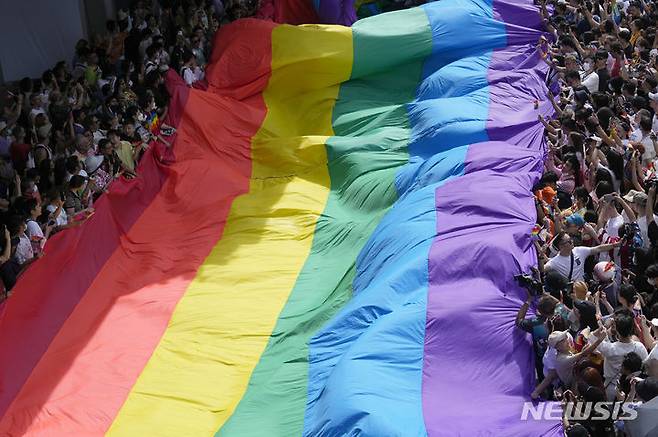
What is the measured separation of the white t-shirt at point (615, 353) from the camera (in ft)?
18.2

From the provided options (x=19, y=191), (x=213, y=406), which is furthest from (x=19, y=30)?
(x=213, y=406)

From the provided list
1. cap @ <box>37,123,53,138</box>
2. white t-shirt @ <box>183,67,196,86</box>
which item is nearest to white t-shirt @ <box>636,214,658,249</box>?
cap @ <box>37,123,53,138</box>

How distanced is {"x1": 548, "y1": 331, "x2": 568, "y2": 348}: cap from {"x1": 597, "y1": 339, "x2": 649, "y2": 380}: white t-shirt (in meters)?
0.23

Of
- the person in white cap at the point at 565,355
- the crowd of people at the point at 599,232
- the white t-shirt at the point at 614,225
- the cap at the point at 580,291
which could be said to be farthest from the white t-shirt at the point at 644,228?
the person in white cap at the point at 565,355

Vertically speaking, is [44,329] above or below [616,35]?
below

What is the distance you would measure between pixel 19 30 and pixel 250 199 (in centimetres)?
384

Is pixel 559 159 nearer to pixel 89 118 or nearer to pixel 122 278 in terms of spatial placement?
pixel 122 278

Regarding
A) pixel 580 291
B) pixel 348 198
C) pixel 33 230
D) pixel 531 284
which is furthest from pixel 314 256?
pixel 580 291

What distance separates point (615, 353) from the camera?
18.3 ft

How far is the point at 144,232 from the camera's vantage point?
932 centimetres

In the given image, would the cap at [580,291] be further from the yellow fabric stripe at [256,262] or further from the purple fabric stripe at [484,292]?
the yellow fabric stripe at [256,262]

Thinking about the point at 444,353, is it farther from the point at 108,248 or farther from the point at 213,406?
the point at 108,248

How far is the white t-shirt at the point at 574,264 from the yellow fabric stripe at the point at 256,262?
2.47m

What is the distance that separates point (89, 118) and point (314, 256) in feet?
8.85
